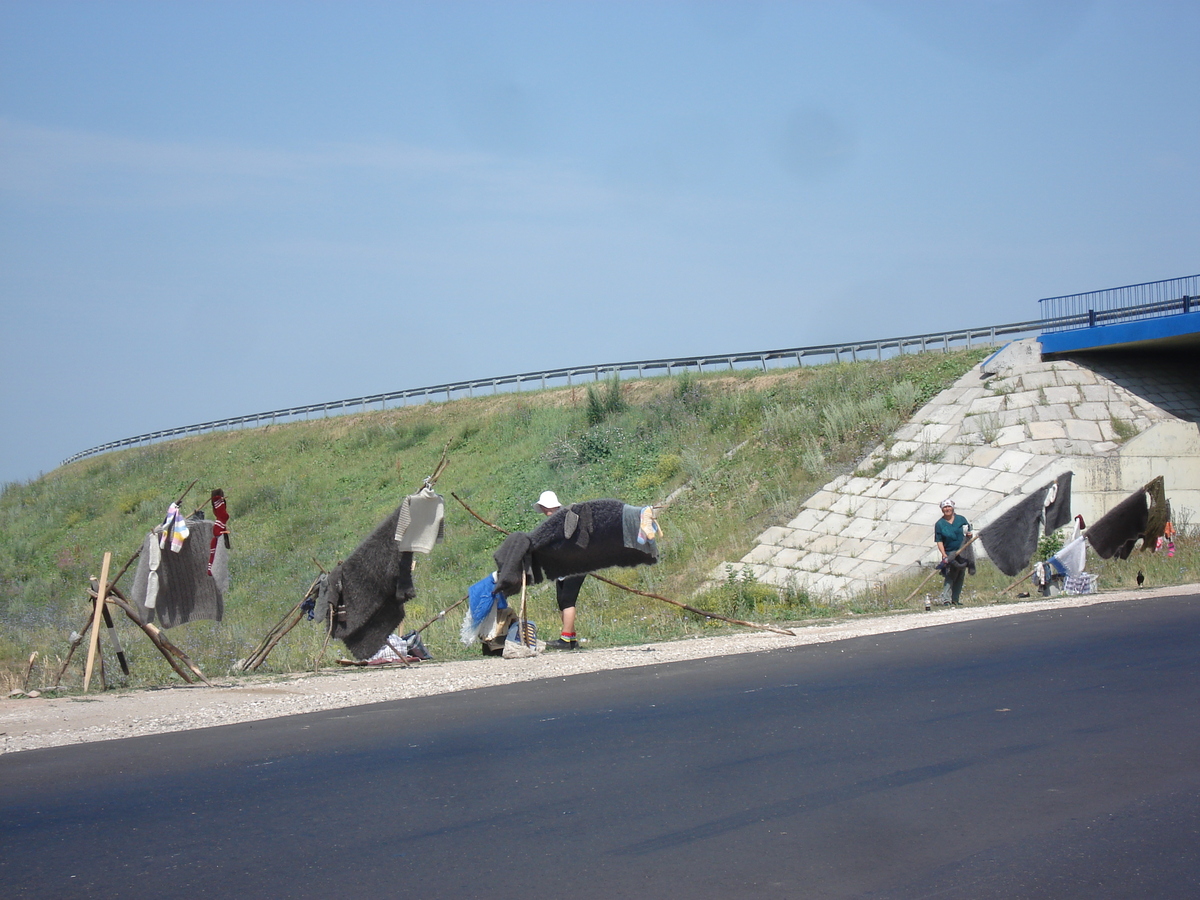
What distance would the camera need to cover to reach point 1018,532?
1955 cm

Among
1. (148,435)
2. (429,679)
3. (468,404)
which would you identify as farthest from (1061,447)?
(148,435)

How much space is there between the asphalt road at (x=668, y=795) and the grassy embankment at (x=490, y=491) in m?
5.63

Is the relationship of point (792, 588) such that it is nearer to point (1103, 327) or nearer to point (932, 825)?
point (1103, 327)

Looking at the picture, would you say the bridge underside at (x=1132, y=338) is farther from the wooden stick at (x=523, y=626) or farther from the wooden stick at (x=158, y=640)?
the wooden stick at (x=158, y=640)

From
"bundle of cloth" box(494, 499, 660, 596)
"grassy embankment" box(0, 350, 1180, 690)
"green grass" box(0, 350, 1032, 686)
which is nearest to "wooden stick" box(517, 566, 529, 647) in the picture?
"bundle of cloth" box(494, 499, 660, 596)

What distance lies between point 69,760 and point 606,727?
398 cm

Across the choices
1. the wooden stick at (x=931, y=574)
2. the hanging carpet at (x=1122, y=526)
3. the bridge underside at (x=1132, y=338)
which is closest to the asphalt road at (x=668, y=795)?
the wooden stick at (x=931, y=574)

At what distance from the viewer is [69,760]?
26.7 feet

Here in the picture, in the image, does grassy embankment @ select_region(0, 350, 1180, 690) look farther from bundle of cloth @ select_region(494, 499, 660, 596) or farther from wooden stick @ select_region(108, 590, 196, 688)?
bundle of cloth @ select_region(494, 499, 660, 596)

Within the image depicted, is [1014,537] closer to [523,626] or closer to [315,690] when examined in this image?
[523,626]

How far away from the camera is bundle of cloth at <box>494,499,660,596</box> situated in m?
14.1

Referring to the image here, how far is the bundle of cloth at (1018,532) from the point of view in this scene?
63.8 feet

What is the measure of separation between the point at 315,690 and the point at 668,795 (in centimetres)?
607

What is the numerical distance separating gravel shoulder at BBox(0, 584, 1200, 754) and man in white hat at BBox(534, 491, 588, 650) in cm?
47
